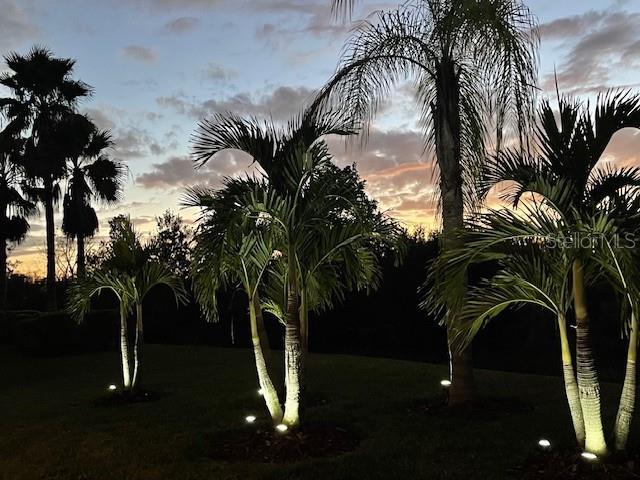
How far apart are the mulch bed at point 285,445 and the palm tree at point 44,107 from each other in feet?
47.6

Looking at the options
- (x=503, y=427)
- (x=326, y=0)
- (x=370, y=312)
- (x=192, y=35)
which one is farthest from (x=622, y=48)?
(x=370, y=312)

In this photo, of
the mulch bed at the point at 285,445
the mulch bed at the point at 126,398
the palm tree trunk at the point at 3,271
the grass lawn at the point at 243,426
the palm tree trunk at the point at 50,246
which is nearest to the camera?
the grass lawn at the point at 243,426

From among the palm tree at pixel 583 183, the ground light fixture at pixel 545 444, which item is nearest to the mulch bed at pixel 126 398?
the ground light fixture at pixel 545 444

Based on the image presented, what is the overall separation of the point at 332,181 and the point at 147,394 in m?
5.57

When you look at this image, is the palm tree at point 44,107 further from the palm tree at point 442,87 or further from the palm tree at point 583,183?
the palm tree at point 583,183

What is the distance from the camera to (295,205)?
5941mm

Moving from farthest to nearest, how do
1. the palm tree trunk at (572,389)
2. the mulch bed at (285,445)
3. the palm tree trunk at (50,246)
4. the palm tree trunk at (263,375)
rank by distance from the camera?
1. the palm tree trunk at (50,246)
2. the palm tree trunk at (263,375)
3. the mulch bed at (285,445)
4. the palm tree trunk at (572,389)

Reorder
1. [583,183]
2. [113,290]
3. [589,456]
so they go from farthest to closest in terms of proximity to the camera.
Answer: [113,290]
[583,183]
[589,456]

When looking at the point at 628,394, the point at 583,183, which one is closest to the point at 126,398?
the point at 628,394

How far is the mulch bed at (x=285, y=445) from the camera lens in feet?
18.6

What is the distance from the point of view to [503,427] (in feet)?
21.9

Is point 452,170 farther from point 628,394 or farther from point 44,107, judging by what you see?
point 44,107

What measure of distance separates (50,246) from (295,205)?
15206 mm

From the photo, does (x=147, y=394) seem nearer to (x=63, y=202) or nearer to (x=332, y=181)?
(x=332, y=181)
